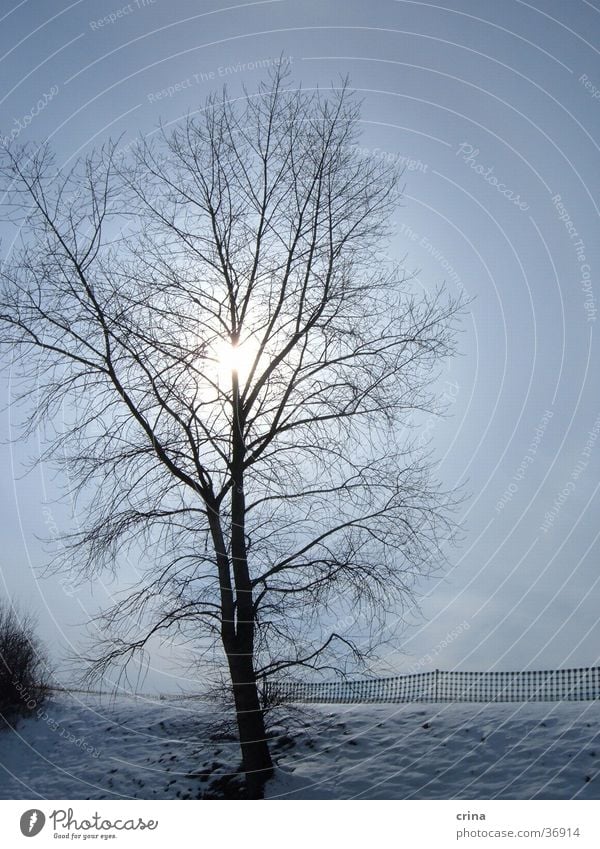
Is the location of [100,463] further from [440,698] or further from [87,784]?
[440,698]

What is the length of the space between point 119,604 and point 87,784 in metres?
3.17

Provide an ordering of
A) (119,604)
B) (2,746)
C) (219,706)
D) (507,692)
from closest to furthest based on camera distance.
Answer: (119,604)
(219,706)
(507,692)
(2,746)

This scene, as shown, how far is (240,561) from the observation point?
10117mm

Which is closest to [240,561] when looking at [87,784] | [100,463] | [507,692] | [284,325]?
[100,463]

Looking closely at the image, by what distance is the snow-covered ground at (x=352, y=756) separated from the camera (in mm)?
9070
